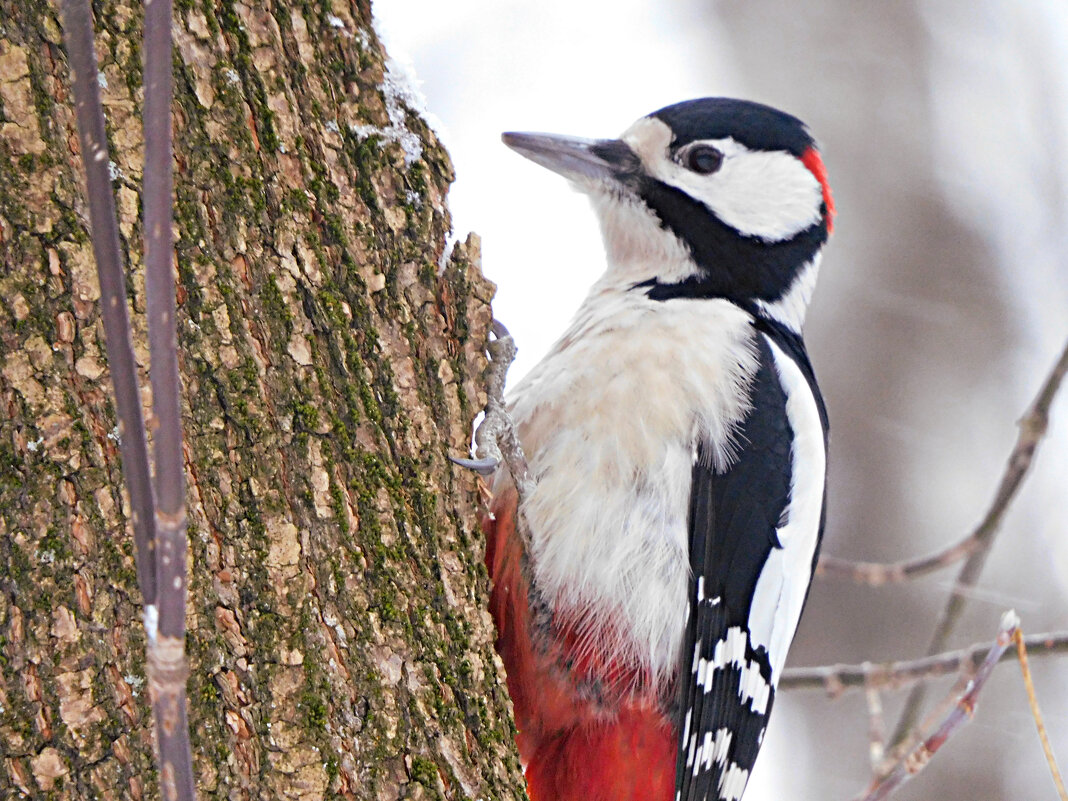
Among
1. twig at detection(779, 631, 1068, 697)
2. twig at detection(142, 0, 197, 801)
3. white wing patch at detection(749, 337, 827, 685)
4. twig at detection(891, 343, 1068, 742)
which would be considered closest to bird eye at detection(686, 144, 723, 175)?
white wing patch at detection(749, 337, 827, 685)

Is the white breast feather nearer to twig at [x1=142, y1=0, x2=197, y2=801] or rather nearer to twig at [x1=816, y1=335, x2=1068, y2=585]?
twig at [x1=816, y1=335, x2=1068, y2=585]

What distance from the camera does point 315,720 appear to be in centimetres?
123

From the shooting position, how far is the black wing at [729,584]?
1.95 m

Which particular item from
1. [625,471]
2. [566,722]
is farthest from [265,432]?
Answer: [566,722]

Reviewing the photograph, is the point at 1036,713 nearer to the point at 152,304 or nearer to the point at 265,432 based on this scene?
the point at 265,432

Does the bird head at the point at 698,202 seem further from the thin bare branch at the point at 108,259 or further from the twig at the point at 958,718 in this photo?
the thin bare branch at the point at 108,259

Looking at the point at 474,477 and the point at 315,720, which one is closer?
the point at 315,720

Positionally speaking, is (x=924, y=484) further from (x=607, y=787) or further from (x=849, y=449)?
(x=607, y=787)

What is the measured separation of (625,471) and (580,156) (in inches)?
30.3

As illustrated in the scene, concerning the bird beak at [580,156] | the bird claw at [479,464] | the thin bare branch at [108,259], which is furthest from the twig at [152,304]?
the bird beak at [580,156]

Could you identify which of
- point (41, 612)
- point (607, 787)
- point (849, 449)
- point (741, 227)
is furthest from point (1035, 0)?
point (41, 612)

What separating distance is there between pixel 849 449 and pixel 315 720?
377cm

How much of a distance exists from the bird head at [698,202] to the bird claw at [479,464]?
2.37ft

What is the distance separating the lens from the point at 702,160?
235 cm
